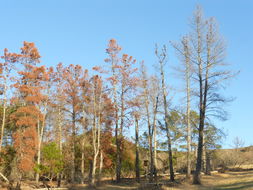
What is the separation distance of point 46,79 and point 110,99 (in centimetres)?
651

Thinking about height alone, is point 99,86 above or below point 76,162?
above

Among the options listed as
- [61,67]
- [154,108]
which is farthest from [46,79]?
[154,108]

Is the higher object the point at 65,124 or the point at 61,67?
the point at 61,67

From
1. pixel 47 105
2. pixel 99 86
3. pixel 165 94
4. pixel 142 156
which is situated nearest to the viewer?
pixel 165 94

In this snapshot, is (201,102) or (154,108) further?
(154,108)

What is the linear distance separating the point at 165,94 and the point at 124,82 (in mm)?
5109

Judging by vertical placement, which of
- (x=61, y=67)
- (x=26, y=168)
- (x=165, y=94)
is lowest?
(x=26, y=168)

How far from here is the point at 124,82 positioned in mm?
24594

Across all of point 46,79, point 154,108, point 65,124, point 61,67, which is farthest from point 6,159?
point 154,108

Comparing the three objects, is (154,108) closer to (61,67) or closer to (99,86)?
(99,86)

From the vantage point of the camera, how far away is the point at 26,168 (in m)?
21.2

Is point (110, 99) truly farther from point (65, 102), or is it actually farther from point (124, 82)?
point (65, 102)

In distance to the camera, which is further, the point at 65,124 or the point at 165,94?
the point at 65,124

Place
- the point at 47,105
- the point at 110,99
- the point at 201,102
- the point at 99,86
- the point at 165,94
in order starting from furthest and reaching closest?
the point at 47,105
the point at 110,99
the point at 99,86
the point at 165,94
the point at 201,102
